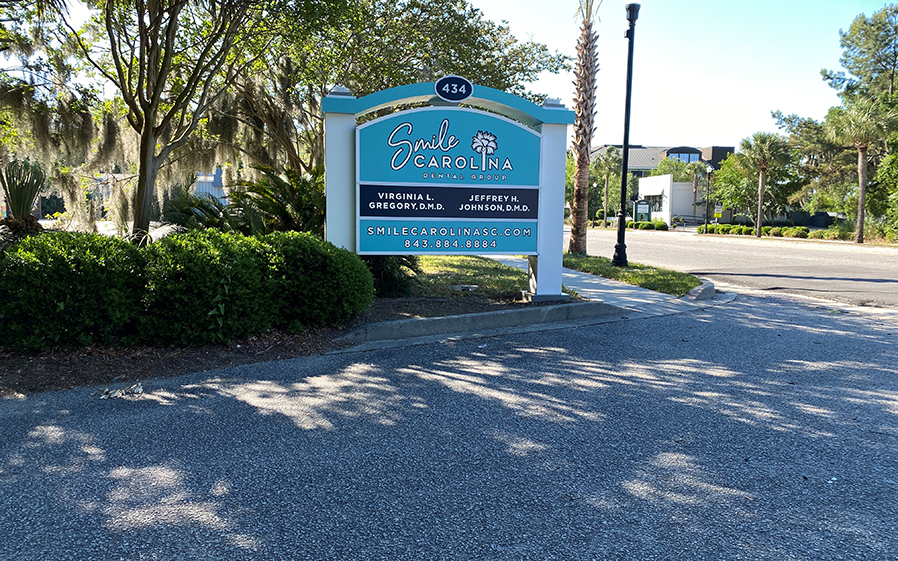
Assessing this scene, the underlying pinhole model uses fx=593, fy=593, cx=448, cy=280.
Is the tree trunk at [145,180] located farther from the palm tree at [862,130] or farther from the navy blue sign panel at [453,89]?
the palm tree at [862,130]

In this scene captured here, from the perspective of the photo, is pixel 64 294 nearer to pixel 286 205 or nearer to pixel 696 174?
pixel 286 205

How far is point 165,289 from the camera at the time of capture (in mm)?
5504

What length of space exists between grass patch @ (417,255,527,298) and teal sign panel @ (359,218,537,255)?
1069 millimetres

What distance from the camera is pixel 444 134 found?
7.63 m

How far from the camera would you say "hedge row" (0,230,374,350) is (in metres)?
5.20

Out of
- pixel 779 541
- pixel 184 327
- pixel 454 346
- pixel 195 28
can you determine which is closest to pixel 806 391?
pixel 779 541

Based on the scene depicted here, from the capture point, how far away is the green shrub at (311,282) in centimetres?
622

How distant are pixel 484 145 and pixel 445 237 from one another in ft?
4.28

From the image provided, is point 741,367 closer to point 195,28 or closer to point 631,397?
point 631,397

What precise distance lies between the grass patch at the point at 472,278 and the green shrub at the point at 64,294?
168 inches

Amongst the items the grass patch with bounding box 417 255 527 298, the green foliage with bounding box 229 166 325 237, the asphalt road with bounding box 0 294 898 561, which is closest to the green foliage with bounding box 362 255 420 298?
the grass patch with bounding box 417 255 527 298

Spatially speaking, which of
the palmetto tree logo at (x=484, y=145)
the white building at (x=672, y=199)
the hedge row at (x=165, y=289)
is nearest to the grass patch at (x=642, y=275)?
the palmetto tree logo at (x=484, y=145)

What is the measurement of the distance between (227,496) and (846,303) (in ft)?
32.7

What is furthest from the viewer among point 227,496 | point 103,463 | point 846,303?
point 846,303
